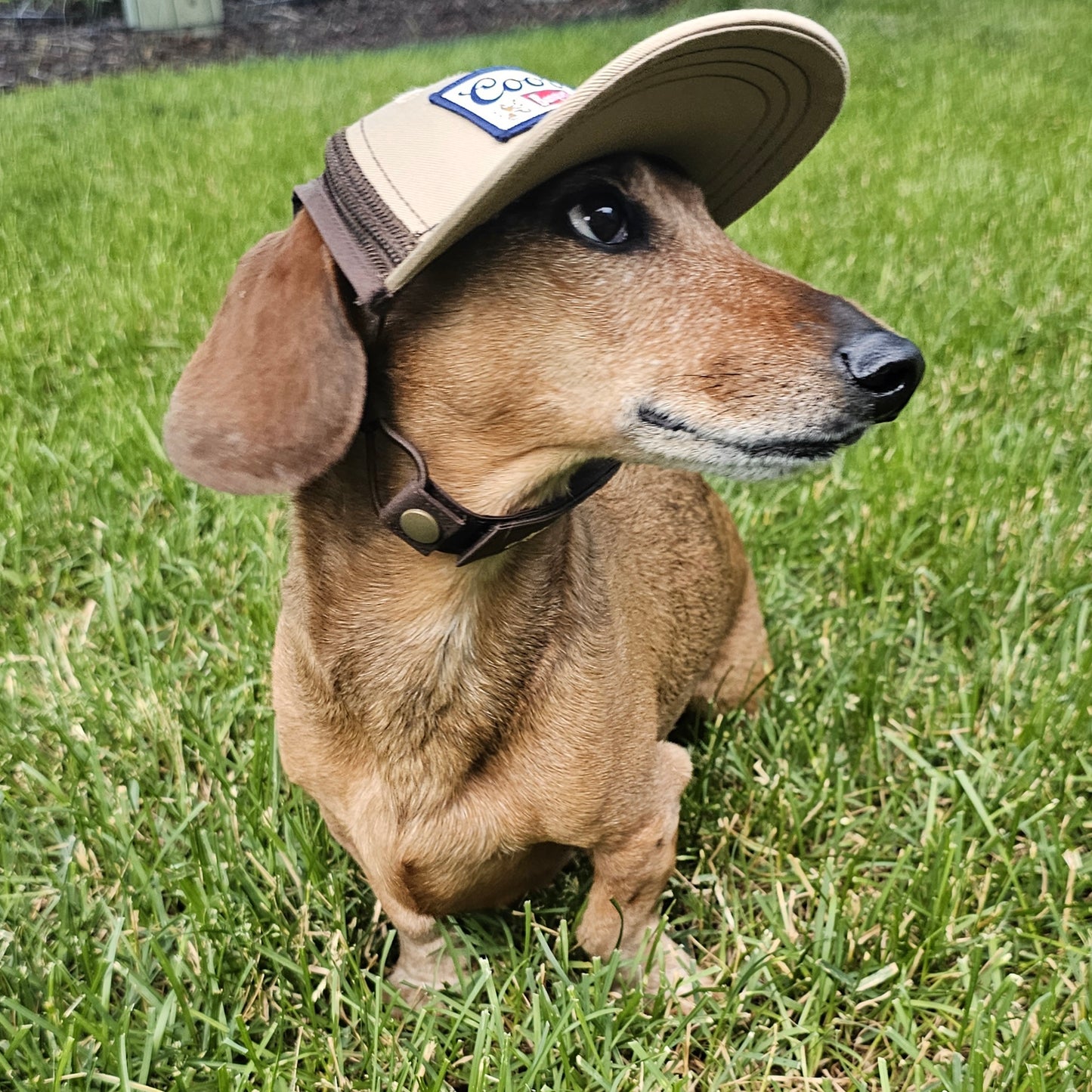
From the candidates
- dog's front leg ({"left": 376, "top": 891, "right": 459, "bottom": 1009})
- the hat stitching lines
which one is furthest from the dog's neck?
the hat stitching lines

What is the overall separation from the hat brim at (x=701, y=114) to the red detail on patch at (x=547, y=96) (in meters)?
0.10

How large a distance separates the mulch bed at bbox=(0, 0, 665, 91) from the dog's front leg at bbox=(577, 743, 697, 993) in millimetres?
10309

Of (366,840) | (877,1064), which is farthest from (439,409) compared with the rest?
(877,1064)

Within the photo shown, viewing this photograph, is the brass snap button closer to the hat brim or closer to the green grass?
the hat brim

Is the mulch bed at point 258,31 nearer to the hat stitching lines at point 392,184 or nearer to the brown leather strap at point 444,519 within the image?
the hat stitching lines at point 392,184

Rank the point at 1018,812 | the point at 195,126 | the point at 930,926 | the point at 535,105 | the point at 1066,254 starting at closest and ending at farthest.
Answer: the point at 535,105 < the point at 930,926 < the point at 1018,812 < the point at 1066,254 < the point at 195,126

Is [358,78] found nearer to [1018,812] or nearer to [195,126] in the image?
[195,126]

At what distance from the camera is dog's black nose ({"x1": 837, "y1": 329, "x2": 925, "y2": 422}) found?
4.49ft

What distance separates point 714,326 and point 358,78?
979 cm

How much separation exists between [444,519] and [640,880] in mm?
883

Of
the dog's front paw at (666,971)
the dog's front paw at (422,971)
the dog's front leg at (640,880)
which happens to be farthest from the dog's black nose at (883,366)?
the dog's front paw at (422,971)

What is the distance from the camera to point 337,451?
1444mm

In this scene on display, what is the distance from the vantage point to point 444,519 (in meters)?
1.55

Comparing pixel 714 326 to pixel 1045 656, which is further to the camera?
pixel 1045 656
